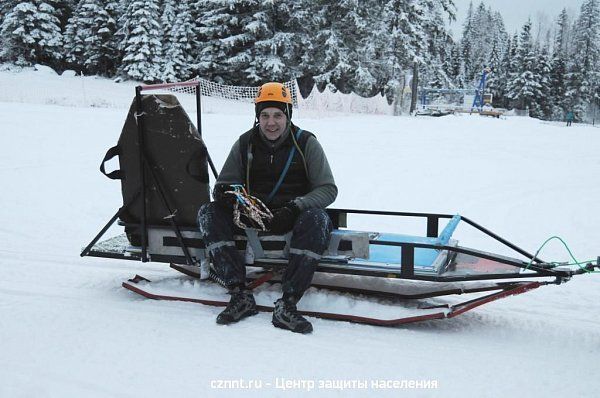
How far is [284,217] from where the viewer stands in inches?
148

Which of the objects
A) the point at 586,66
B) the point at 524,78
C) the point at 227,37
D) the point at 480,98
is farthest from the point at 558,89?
the point at 227,37

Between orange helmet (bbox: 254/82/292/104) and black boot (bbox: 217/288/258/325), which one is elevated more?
orange helmet (bbox: 254/82/292/104)

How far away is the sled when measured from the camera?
383cm

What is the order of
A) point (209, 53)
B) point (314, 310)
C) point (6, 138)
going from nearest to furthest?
point (314, 310) → point (6, 138) → point (209, 53)

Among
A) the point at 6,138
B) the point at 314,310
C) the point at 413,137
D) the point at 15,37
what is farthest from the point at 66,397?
the point at 15,37

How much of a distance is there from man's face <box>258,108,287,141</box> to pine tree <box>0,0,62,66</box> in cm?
3291

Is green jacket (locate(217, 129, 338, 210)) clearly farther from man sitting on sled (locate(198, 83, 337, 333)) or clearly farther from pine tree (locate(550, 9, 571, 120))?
pine tree (locate(550, 9, 571, 120))

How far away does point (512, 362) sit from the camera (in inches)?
126

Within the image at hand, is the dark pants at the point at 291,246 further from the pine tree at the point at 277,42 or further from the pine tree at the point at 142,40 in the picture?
the pine tree at the point at 142,40

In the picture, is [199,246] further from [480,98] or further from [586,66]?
[586,66]

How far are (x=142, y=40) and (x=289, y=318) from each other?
29957mm

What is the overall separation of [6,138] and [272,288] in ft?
28.8

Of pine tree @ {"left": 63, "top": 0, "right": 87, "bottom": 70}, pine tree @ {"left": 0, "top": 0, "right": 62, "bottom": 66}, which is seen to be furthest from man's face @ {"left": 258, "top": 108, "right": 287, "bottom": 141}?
pine tree @ {"left": 63, "top": 0, "right": 87, "bottom": 70}

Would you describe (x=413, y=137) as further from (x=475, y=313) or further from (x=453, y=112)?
(x=453, y=112)
